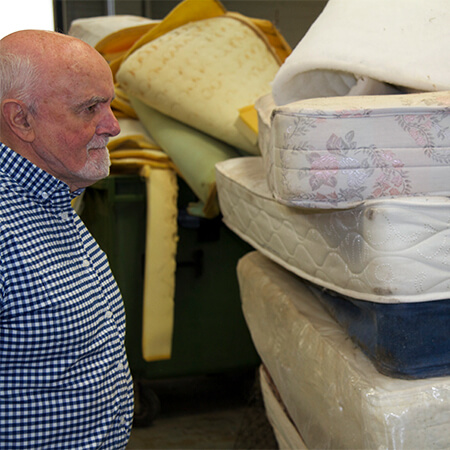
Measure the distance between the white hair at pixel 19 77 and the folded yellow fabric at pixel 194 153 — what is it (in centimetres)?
95

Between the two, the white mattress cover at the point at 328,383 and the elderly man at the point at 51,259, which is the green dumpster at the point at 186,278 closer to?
the white mattress cover at the point at 328,383

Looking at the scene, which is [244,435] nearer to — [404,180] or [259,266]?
[259,266]

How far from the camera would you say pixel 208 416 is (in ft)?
6.86

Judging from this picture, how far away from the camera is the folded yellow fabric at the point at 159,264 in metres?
1.89

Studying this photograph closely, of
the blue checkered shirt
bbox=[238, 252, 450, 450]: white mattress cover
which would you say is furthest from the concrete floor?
the blue checkered shirt

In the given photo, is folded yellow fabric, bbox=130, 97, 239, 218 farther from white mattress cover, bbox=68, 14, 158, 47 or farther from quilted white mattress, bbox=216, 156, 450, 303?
quilted white mattress, bbox=216, 156, 450, 303

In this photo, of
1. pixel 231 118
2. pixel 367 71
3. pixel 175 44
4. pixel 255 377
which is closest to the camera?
pixel 367 71

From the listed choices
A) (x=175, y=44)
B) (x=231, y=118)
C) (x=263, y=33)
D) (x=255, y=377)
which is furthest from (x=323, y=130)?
(x=255, y=377)

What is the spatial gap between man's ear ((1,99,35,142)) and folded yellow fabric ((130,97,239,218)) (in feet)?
3.07

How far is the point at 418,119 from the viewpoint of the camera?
0.97 meters

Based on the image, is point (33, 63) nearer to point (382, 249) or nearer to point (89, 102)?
point (89, 102)

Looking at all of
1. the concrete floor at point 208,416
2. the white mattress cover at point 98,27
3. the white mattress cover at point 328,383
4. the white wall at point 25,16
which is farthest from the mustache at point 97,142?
the white mattress cover at point 98,27

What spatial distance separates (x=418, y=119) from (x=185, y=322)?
1.21 metres

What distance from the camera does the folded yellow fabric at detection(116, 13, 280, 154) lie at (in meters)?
1.86
